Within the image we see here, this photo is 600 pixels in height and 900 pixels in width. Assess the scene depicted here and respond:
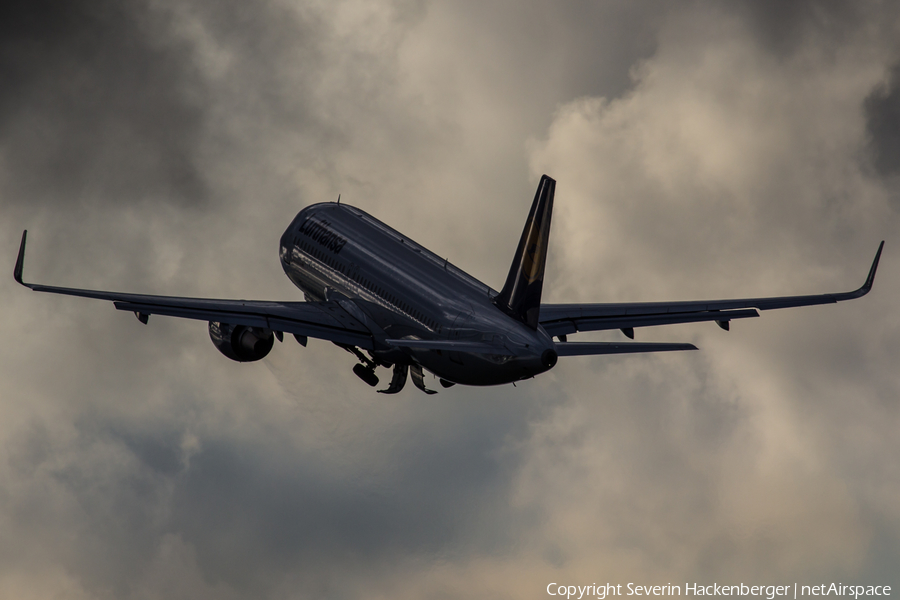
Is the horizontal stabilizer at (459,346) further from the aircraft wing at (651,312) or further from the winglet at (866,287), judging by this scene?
the winglet at (866,287)

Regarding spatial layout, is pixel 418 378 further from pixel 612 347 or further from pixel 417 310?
pixel 612 347

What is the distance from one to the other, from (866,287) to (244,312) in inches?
936

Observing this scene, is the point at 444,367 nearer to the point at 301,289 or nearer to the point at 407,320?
the point at 407,320

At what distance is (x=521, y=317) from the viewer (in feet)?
133


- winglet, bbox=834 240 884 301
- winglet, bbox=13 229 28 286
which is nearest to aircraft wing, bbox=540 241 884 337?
winglet, bbox=834 240 884 301

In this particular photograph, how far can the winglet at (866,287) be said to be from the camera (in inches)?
1869

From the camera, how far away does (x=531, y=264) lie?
39.6m

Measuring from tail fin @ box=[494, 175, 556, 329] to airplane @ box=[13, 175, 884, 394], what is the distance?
0.03 meters

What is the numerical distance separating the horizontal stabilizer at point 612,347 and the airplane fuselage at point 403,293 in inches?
25.1

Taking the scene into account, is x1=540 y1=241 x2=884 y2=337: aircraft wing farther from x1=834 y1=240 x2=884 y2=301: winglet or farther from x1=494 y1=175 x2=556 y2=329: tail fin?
x1=494 y1=175 x2=556 y2=329: tail fin

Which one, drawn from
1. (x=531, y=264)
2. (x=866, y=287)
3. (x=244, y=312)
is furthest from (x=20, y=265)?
(x=866, y=287)

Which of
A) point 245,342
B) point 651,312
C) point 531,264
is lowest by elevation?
point 245,342

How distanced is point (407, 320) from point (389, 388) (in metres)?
3.40

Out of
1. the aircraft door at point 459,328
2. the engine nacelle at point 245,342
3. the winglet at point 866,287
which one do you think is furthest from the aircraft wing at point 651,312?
the engine nacelle at point 245,342
